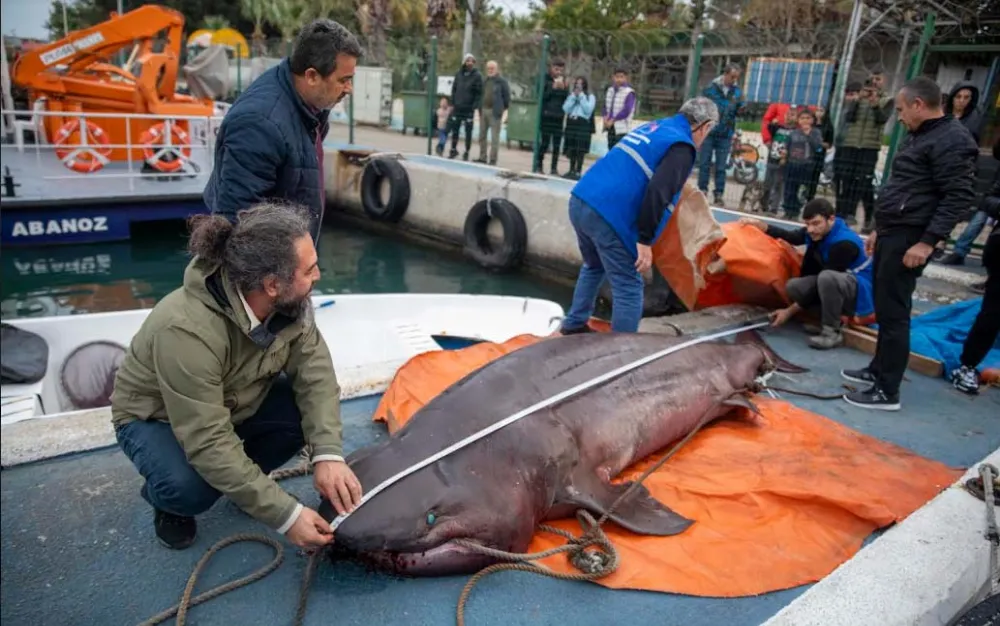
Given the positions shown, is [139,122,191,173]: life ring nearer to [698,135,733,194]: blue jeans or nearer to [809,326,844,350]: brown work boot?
[698,135,733,194]: blue jeans

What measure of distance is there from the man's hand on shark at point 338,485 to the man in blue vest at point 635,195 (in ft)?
9.38

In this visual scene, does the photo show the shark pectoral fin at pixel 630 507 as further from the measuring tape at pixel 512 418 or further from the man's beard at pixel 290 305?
the man's beard at pixel 290 305

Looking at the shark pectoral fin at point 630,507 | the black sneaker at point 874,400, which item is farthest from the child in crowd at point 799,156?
the shark pectoral fin at point 630,507

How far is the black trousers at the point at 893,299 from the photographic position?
436cm

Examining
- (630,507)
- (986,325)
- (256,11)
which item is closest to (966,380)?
(986,325)

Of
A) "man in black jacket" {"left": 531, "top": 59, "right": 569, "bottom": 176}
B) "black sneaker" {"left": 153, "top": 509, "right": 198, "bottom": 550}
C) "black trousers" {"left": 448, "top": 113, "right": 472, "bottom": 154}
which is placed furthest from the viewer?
"black trousers" {"left": 448, "top": 113, "right": 472, "bottom": 154}

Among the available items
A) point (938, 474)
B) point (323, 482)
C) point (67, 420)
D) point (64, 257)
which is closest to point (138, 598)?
point (323, 482)

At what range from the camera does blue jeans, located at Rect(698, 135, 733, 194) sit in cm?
1015

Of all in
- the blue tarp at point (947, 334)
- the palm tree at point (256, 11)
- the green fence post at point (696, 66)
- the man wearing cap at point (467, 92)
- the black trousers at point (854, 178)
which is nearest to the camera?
the blue tarp at point (947, 334)

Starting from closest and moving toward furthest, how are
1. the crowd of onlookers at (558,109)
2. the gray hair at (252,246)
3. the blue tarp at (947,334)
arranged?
the gray hair at (252,246) → the blue tarp at (947,334) → the crowd of onlookers at (558,109)

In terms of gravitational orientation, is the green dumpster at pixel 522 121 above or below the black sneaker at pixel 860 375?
above

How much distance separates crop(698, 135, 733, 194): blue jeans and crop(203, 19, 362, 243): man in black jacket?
25.6ft

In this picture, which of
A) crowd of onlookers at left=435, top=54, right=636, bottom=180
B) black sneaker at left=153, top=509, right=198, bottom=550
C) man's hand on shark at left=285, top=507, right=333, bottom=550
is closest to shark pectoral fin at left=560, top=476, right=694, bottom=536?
man's hand on shark at left=285, top=507, right=333, bottom=550

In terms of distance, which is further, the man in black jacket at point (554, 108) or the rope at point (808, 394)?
the man in black jacket at point (554, 108)
